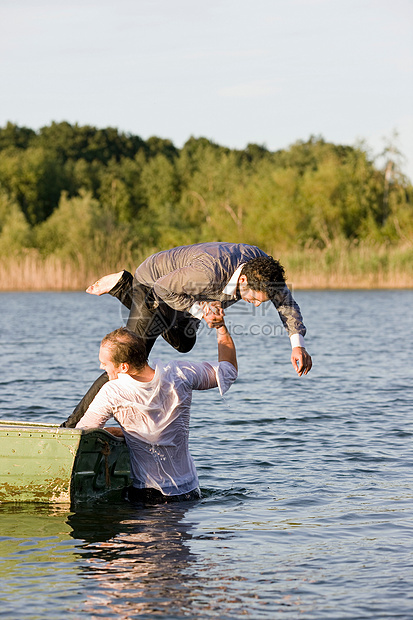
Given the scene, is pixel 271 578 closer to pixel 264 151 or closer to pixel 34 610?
pixel 34 610

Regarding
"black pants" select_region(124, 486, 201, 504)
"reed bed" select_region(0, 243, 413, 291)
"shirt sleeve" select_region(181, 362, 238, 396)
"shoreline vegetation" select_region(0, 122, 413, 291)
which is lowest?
"black pants" select_region(124, 486, 201, 504)

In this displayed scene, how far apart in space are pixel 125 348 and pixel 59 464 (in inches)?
46.5

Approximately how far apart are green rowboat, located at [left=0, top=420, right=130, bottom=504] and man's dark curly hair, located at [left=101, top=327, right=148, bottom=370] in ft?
2.22

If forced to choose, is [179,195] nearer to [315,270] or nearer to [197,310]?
[315,270]

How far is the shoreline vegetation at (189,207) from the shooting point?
38281 millimetres

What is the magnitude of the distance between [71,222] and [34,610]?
4479 cm

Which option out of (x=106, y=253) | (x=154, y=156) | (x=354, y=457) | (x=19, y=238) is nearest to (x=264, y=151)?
(x=154, y=156)

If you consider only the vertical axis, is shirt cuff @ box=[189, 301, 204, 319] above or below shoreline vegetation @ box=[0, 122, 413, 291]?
below

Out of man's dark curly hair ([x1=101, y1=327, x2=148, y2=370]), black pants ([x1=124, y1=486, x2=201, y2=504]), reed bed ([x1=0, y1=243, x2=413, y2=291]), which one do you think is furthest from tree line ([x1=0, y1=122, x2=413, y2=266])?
man's dark curly hair ([x1=101, y1=327, x2=148, y2=370])

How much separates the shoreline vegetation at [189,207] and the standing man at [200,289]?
30505mm

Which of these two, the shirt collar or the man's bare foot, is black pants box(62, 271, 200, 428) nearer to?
the man's bare foot

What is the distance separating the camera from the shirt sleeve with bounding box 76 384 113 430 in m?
6.50

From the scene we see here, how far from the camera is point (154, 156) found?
8756 centimetres

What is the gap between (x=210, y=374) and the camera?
657 cm
